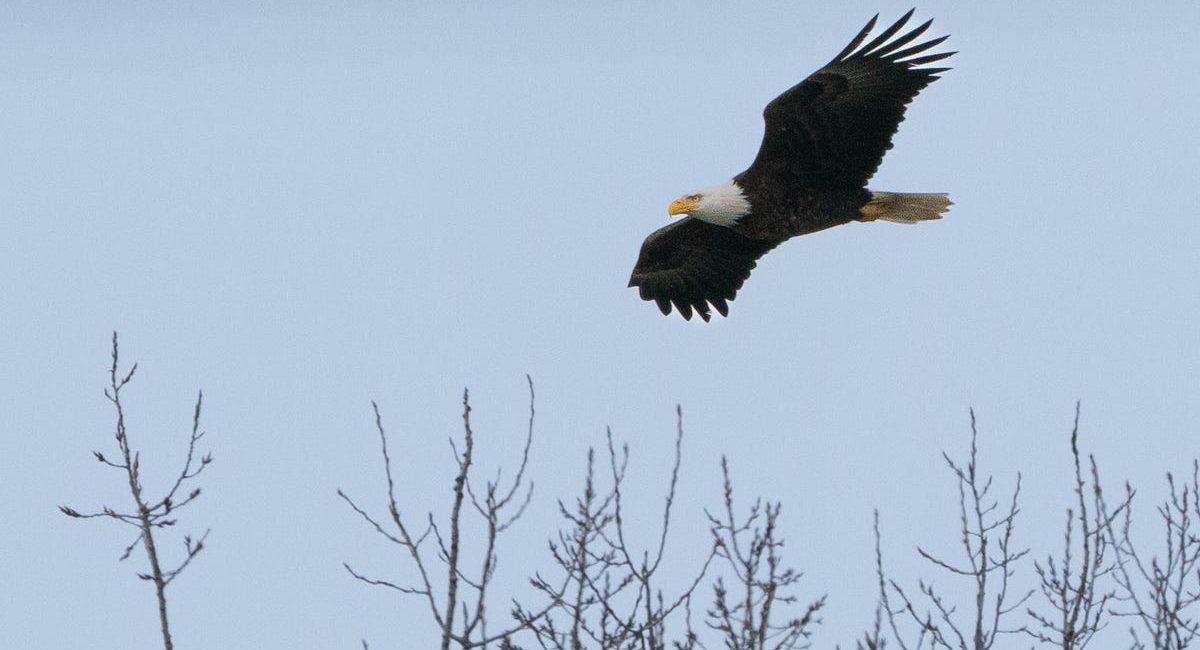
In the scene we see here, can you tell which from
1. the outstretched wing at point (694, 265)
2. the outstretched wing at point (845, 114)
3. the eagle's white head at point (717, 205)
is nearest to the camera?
the outstretched wing at point (845, 114)

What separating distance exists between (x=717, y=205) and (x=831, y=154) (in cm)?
74

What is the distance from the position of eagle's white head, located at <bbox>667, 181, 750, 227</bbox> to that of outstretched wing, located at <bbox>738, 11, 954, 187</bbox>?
128 mm

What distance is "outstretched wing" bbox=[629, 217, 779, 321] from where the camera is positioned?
987 centimetres

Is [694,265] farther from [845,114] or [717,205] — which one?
[845,114]

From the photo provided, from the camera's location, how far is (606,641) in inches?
166

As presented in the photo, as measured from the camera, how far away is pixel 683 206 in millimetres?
9055

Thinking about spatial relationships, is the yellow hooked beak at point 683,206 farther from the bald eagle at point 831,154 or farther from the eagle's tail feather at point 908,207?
the eagle's tail feather at point 908,207

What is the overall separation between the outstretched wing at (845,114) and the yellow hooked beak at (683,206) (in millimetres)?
401

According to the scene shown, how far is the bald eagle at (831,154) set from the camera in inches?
326

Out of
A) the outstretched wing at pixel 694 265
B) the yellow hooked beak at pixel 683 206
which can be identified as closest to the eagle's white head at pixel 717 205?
the yellow hooked beak at pixel 683 206

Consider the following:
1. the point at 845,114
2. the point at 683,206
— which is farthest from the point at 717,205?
the point at 845,114

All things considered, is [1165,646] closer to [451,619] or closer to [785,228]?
[451,619]

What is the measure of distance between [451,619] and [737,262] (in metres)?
6.53

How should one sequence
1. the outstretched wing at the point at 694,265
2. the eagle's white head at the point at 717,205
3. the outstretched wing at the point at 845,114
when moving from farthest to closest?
1. the outstretched wing at the point at 694,265
2. the eagle's white head at the point at 717,205
3. the outstretched wing at the point at 845,114
